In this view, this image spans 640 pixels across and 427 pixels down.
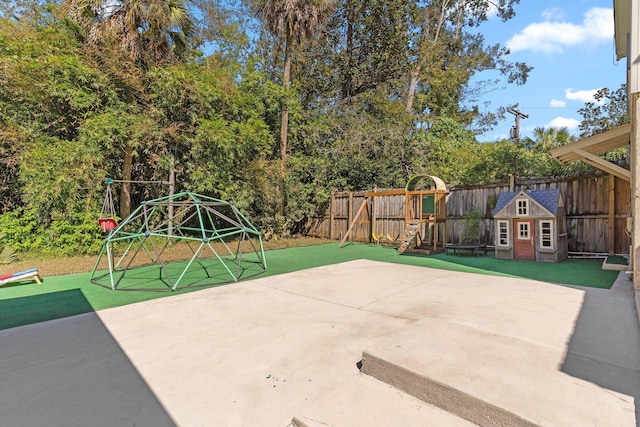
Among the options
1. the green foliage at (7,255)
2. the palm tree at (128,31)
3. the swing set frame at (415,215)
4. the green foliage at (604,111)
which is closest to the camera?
the green foliage at (7,255)

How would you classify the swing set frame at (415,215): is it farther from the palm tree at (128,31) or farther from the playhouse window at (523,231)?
the palm tree at (128,31)

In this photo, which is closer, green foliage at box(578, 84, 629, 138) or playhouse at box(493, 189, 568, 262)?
playhouse at box(493, 189, 568, 262)

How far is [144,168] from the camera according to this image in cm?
1030

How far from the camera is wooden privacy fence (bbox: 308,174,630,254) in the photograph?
7.09 meters

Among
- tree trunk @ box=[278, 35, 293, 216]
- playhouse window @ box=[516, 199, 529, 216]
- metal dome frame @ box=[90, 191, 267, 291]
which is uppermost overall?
tree trunk @ box=[278, 35, 293, 216]

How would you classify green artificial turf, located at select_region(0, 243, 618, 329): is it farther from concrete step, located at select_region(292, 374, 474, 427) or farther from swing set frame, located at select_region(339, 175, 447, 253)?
concrete step, located at select_region(292, 374, 474, 427)

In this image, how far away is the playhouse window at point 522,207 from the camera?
24.6ft

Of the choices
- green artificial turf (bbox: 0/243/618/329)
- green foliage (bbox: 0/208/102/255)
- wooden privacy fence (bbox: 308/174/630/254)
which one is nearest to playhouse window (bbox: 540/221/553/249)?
green artificial turf (bbox: 0/243/618/329)

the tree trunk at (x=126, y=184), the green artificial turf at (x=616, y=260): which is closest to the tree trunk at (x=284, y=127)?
the tree trunk at (x=126, y=184)

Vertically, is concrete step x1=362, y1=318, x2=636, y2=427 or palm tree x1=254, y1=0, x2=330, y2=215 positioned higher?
palm tree x1=254, y1=0, x2=330, y2=215

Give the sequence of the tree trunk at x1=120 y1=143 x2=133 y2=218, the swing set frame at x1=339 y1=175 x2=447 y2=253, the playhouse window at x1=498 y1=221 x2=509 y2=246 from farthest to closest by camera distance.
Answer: the swing set frame at x1=339 y1=175 x2=447 y2=253 < the tree trunk at x1=120 y1=143 x2=133 y2=218 < the playhouse window at x1=498 y1=221 x2=509 y2=246

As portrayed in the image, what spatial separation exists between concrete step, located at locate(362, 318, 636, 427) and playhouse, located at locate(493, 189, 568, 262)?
5.73 meters

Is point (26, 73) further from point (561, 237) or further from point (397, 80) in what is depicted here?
point (397, 80)

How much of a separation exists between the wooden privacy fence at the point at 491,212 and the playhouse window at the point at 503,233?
106 cm
